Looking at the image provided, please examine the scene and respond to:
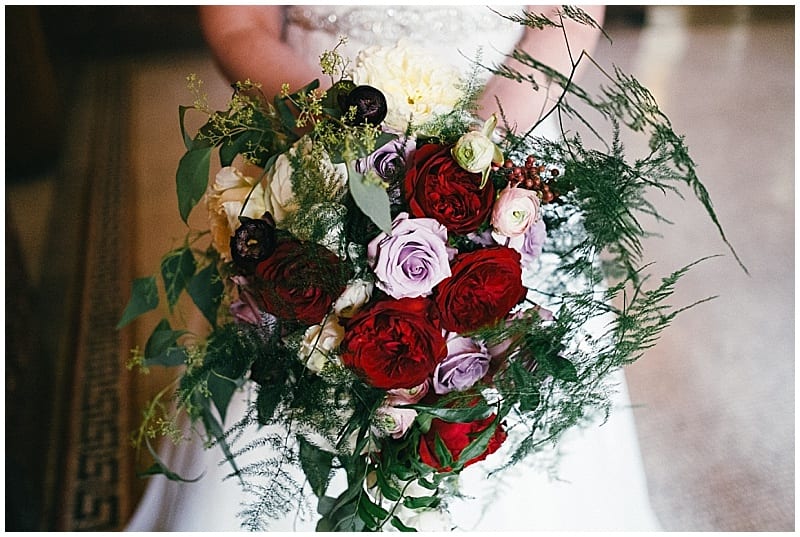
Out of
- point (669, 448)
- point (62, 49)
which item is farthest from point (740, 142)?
point (62, 49)

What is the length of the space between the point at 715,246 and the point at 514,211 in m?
2.00

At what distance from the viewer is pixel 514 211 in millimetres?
628

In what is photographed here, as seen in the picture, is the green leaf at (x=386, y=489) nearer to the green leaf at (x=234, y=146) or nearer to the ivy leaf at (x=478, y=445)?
the ivy leaf at (x=478, y=445)

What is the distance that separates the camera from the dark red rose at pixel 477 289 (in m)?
0.62

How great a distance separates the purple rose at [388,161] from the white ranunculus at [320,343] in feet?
0.45

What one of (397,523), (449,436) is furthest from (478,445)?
(397,523)

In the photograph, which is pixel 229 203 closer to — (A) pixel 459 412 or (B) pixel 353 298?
(B) pixel 353 298

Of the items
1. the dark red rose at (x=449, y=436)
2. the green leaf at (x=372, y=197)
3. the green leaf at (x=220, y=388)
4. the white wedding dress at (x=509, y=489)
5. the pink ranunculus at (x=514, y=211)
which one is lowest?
the white wedding dress at (x=509, y=489)

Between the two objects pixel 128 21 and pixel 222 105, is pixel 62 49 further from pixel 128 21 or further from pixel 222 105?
pixel 222 105

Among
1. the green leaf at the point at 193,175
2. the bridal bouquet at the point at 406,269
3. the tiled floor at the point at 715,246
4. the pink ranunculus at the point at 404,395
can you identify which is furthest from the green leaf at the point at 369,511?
the tiled floor at the point at 715,246

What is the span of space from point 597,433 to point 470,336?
48cm

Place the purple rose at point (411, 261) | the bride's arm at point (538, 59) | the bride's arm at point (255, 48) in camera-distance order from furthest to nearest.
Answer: the bride's arm at point (255, 48), the bride's arm at point (538, 59), the purple rose at point (411, 261)

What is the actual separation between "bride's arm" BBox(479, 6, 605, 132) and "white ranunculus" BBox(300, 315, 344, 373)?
0.37 meters

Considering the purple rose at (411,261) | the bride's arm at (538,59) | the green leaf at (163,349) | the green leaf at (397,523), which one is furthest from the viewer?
the bride's arm at (538,59)
